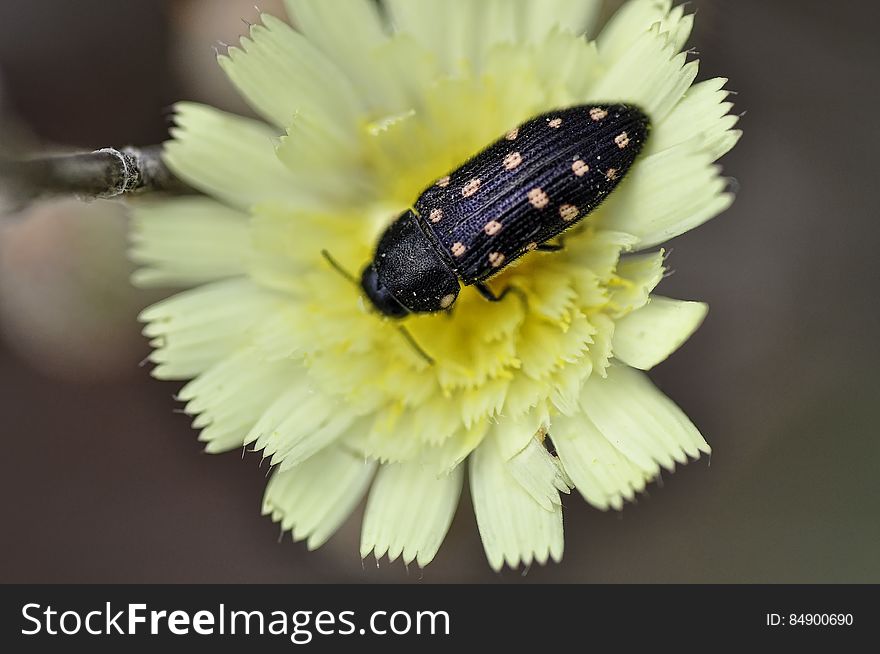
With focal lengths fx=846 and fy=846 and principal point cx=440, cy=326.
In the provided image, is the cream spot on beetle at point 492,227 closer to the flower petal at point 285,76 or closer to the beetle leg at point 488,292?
the beetle leg at point 488,292

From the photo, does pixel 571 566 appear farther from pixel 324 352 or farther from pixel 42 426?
pixel 42 426

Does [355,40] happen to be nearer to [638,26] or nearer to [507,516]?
[638,26]

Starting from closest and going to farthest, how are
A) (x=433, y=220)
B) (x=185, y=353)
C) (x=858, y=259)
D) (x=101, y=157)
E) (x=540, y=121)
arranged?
(x=101, y=157)
(x=540, y=121)
(x=433, y=220)
(x=185, y=353)
(x=858, y=259)

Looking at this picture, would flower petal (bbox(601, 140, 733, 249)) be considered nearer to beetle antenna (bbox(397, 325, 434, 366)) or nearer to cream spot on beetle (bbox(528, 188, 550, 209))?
cream spot on beetle (bbox(528, 188, 550, 209))

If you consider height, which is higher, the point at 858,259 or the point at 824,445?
the point at 858,259

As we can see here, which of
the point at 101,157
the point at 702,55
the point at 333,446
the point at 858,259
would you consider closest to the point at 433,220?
the point at 333,446

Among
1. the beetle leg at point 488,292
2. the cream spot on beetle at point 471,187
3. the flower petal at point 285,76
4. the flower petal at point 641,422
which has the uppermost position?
the flower petal at point 285,76

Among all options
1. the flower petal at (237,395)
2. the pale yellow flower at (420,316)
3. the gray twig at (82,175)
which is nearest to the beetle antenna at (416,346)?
the pale yellow flower at (420,316)
